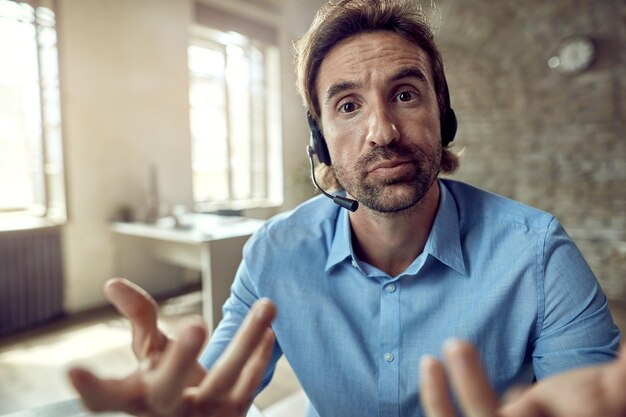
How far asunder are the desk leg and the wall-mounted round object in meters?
2.94

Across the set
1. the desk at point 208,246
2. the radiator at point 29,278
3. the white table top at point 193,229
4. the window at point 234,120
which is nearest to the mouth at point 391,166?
the desk at point 208,246

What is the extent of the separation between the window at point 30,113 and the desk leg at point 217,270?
1634 millimetres

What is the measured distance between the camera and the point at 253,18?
5148mm

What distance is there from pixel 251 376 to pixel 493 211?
714 mm

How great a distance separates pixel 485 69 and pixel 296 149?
2563 millimetres

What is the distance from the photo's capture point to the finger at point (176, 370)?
38 cm

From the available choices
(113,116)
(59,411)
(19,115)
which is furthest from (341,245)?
(19,115)

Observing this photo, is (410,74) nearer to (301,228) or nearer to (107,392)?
(301,228)

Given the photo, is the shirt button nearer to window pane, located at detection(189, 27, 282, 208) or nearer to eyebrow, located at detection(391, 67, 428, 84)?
eyebrow, located at detection(391, 67, 428, 84)

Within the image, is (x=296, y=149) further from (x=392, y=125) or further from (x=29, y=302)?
(x=392, y=125)

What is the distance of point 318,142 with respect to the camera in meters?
1.15

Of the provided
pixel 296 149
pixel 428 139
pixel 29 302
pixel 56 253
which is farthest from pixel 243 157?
pixel 428 139

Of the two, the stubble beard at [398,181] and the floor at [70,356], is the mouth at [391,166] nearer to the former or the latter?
the stubble beard at [398,181]

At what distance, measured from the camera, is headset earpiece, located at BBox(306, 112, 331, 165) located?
1133mm
